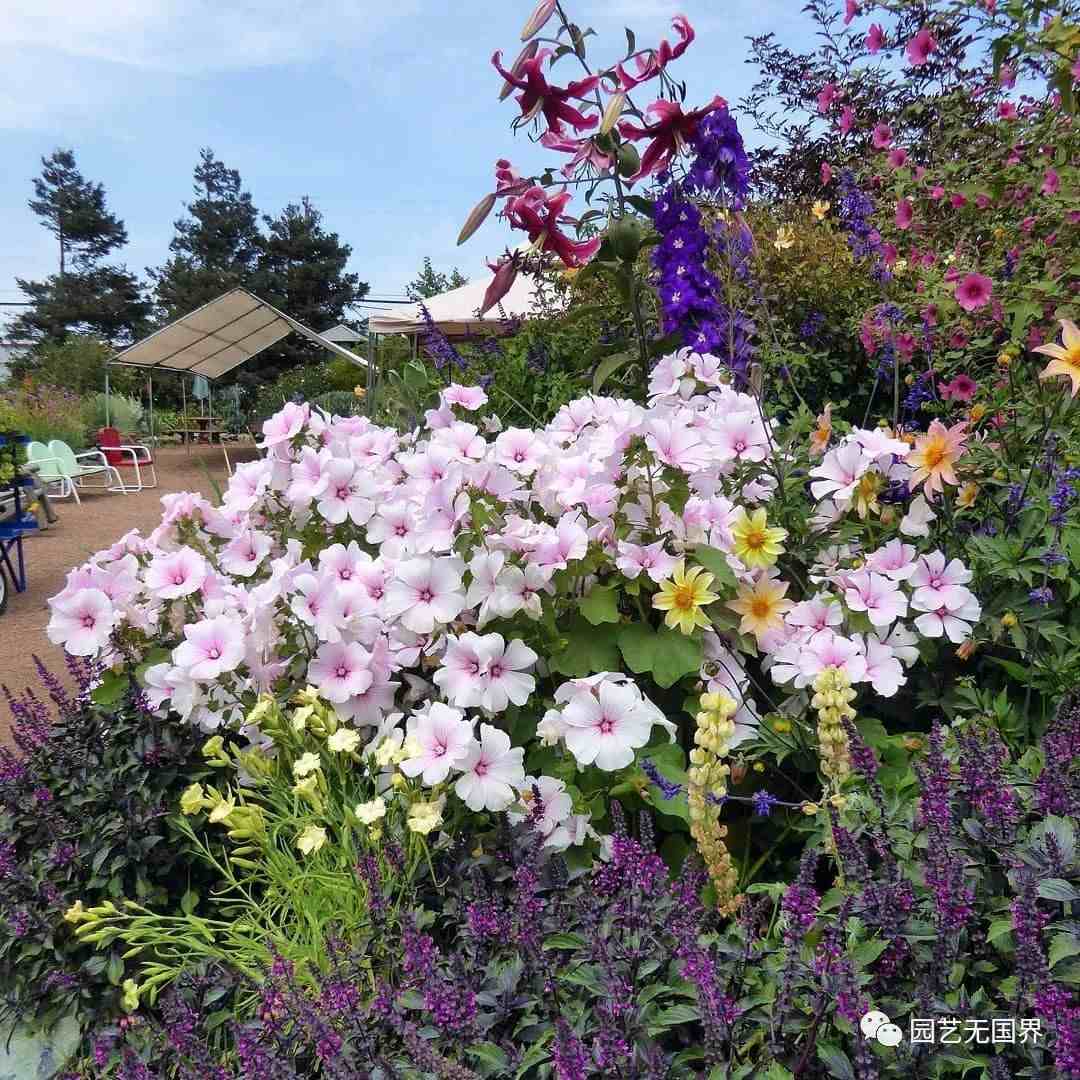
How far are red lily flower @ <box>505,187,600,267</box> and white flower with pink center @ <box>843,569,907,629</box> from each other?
129 centimetres

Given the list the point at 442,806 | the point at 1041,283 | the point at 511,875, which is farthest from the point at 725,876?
the point at 1041,283

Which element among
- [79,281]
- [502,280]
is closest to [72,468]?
[502,280]

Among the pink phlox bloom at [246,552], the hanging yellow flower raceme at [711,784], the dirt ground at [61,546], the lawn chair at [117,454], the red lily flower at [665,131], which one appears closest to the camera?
the hanging yellow flower raceme at [711,784]

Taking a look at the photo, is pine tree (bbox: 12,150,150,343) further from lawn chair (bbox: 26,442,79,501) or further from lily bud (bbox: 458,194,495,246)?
lily bud (bbox: 458,194,495,246)

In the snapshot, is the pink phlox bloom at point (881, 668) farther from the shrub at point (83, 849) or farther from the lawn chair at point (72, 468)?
the lawn chair at point (72, 468)

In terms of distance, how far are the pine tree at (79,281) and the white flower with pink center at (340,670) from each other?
42192 mm

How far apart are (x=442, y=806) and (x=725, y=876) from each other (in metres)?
0.50

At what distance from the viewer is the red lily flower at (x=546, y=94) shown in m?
2.49

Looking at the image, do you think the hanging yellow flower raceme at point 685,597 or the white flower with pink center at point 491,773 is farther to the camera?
the hanging yellow flower raceme at point 685,597

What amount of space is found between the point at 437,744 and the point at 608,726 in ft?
0.96

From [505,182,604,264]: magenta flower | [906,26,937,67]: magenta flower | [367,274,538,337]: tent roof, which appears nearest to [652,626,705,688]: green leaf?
[505,182,604,264]: magenta flower

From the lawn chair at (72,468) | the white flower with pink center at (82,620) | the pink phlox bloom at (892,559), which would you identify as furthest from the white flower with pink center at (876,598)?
the lawn chair at (72,468)

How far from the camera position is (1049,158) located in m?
2.80

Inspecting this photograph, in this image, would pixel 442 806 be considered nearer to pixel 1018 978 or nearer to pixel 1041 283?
pixel 1018 978
